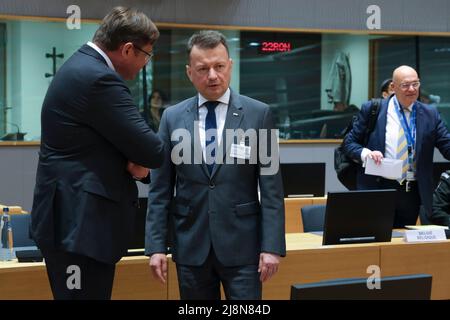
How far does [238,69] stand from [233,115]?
710 centimetres

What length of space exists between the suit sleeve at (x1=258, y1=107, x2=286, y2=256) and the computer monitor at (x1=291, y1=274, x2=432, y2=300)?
3.19 ft

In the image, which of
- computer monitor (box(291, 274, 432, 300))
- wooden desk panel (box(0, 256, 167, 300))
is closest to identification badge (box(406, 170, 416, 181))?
wooden desk panel (box(0, 256, 167, 300))

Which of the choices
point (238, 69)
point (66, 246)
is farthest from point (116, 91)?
point (238, 69)

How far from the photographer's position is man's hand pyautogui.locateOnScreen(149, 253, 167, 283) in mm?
3185

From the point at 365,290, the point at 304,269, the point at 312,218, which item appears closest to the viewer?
the point at 365,290

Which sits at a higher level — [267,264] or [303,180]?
[303,180]

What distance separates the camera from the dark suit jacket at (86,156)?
2699mm

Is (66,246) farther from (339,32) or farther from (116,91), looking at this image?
(339,32)

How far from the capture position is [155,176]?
328 cm

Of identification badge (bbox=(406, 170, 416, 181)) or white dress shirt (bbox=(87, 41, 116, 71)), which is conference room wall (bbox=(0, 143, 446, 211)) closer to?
identification badge (bbox=(406, 170, 416, 181))

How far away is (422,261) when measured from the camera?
4250 mm

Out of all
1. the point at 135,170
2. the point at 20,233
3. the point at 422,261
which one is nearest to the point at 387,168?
the point at 422,261

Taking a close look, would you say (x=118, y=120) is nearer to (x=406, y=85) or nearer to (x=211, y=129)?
(x=211, y=129)

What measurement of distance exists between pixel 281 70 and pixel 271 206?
748 cm
